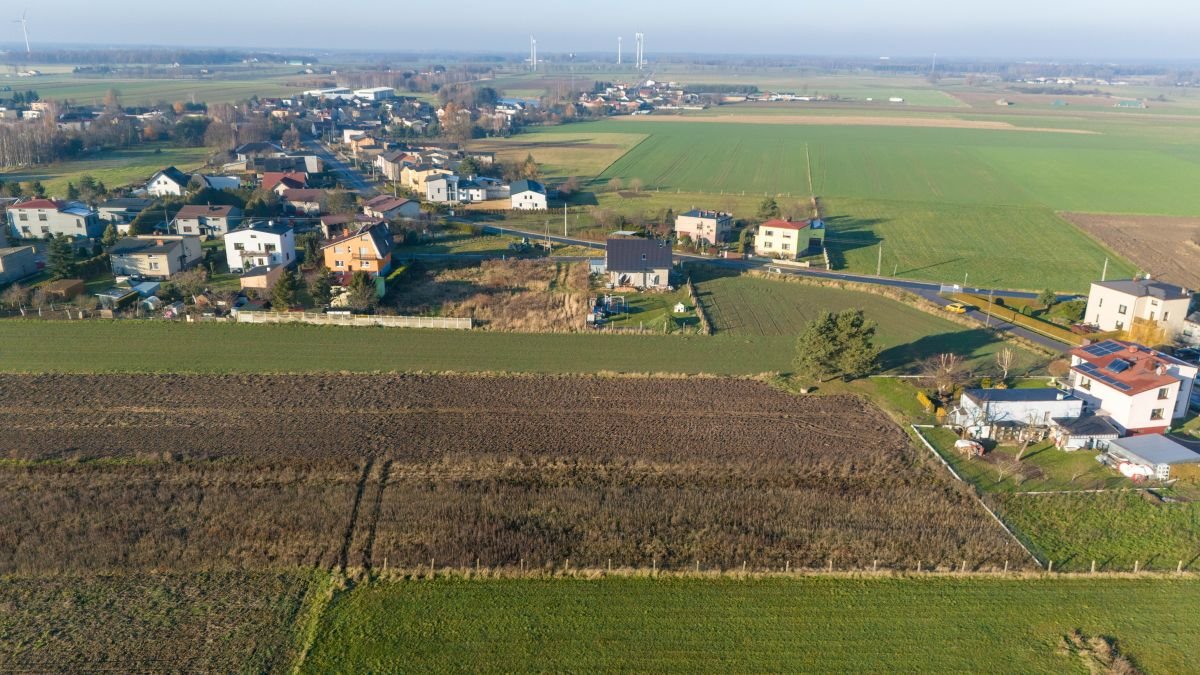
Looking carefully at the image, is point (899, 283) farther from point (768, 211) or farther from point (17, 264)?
point (17, 264)

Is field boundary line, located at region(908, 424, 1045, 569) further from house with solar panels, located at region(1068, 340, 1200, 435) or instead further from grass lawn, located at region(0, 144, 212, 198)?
grass lawn, located at region(0, 144, 212, 198)

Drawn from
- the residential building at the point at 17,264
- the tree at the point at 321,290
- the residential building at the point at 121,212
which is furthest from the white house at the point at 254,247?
the residential building at the point at 121,212

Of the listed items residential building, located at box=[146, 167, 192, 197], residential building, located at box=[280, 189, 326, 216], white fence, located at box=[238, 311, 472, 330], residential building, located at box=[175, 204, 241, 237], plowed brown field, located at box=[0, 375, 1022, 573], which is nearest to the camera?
plowed brown field, located at box=[0, 375, 1022, 573]

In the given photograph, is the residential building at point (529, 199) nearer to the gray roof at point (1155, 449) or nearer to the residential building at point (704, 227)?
the residential building at point (704, 227)

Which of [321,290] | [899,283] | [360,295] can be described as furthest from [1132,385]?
[321,290]

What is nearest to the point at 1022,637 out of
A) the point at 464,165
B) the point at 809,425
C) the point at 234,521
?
the point at 809,425

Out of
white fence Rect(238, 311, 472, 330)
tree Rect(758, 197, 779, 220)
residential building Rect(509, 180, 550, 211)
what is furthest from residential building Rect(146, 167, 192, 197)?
tree Rect(758, 197, 779, 220)
